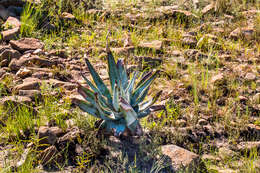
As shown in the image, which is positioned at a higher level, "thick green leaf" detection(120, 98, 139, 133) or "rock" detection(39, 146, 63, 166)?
"thick green leaf" detection(120, 98, 139, 133)

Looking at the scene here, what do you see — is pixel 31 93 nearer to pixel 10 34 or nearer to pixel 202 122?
pixel 10 34

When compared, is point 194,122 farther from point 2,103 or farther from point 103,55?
point 2,103

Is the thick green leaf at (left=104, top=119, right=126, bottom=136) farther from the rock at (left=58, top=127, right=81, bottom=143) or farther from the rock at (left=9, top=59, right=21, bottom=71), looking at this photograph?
the rock at (left=9, top=59, right=21, bottom=71)

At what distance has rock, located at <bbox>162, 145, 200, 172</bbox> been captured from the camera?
95.1 inches

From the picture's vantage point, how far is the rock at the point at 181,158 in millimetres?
2416

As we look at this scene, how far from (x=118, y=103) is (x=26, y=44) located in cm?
199

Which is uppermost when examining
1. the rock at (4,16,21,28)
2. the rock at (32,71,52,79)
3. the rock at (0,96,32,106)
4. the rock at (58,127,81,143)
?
the rock at (4,16,21,28)

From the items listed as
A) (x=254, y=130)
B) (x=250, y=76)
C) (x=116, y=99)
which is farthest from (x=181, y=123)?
(x=250, y=76)

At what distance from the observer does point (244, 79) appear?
3.56m

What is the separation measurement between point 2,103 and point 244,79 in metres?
2.68

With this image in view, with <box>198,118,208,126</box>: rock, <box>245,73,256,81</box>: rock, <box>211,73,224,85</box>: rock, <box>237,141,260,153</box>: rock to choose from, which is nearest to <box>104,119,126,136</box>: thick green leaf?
<box>198,118,208,126</box>: rock

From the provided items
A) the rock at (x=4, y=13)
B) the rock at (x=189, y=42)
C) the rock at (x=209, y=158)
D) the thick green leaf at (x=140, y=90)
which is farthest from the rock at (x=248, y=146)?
the rock at (x=4, y=13)

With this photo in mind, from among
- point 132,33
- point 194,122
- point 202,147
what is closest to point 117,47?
point 132,33

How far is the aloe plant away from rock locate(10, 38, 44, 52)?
1515mm
